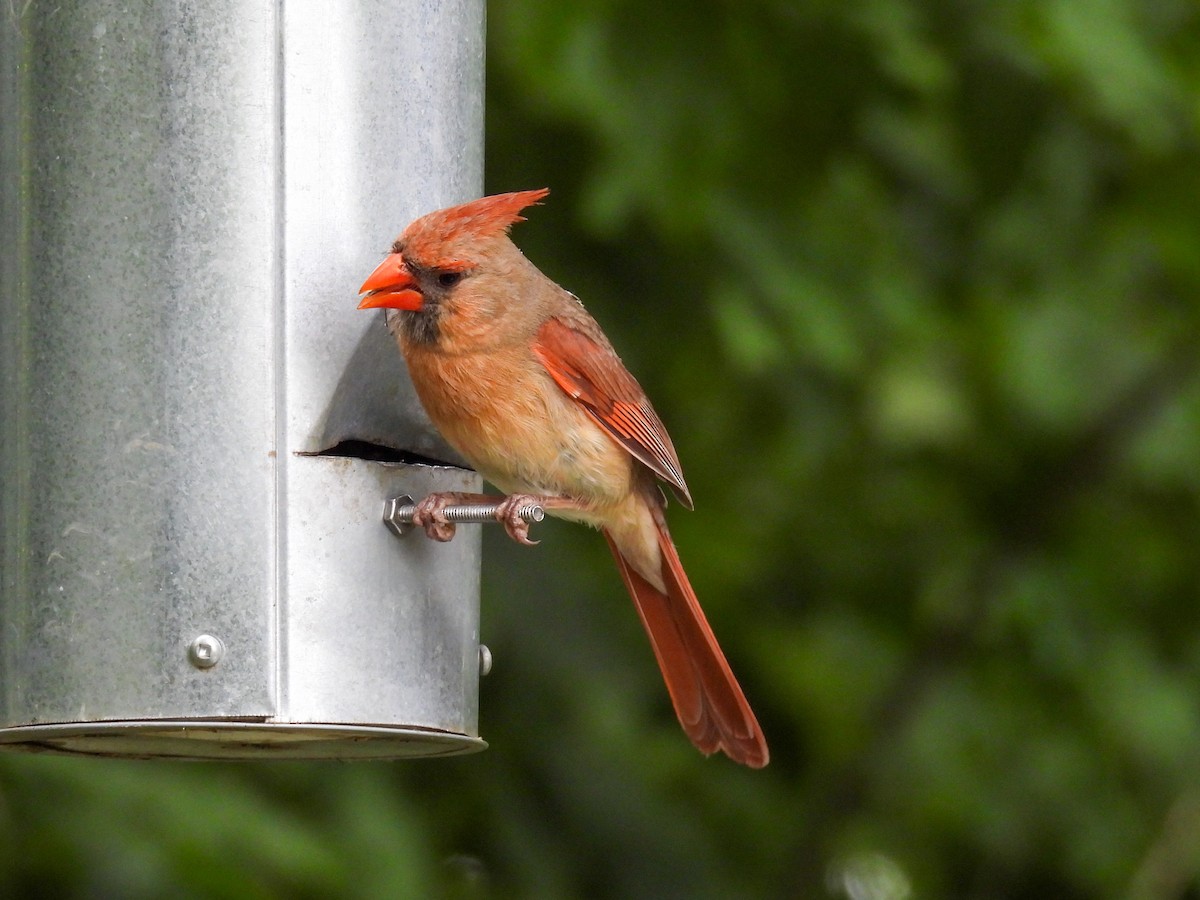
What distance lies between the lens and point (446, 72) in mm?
3736

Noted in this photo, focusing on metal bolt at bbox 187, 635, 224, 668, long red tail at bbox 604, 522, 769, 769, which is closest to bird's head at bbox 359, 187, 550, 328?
metal bolt at bbox 187, 635, 224, 668

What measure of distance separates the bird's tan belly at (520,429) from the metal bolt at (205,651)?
0.80 metres

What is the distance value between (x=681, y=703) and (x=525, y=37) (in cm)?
155

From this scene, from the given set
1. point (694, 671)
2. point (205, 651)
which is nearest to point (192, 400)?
point (205, 651)


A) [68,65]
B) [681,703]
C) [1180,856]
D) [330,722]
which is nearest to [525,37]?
[68,65]

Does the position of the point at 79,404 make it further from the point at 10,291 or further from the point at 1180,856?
the point at 1180,856

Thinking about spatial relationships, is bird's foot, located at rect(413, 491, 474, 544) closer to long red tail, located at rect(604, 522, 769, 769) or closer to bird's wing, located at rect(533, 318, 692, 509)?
bird's wing, located at rect(533, 318, 692, 509)

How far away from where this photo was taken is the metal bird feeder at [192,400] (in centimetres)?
318

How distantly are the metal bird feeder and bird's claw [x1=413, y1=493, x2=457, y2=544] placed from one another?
0.16 feet

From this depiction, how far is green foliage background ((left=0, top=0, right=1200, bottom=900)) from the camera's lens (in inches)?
179

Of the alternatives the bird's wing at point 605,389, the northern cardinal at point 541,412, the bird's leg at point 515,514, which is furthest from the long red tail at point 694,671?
the bird's leg at point 515,514

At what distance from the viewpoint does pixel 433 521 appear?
3.49 metres

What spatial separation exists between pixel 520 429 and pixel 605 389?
269mm

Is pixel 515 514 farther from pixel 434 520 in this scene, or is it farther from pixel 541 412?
pixel 541 412
